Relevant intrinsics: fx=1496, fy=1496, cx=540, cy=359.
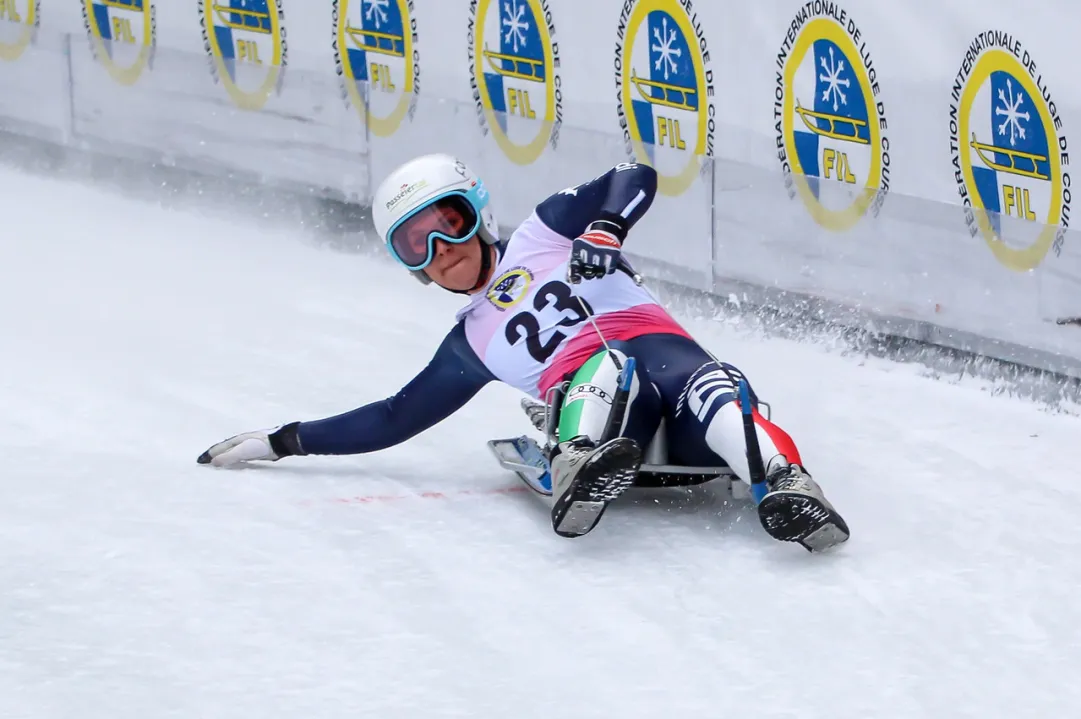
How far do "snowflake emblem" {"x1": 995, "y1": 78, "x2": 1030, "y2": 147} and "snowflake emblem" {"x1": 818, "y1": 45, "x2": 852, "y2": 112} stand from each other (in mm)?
671

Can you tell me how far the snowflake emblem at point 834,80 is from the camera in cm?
543

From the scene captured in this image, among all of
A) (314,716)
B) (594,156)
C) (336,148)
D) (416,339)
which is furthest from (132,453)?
(336,148)

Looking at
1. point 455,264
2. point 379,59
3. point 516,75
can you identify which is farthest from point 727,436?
point 379,59

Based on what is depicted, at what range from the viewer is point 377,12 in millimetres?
7332

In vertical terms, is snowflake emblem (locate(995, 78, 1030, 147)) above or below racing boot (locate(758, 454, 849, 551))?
above

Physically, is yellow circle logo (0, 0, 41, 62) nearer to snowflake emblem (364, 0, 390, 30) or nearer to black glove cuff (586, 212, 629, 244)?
snowflake emblem (364, 0, 390, 30)

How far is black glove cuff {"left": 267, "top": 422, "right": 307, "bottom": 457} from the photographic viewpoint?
14.6ft

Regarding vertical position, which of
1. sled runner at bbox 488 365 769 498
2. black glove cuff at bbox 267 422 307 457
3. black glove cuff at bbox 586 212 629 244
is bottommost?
black glove cuff at bbox 267 422 307 457

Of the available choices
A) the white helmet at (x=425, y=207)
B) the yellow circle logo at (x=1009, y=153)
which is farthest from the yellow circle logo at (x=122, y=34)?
the yellow circle logo at (x=1009, y=153)

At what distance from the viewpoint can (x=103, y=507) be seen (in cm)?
424

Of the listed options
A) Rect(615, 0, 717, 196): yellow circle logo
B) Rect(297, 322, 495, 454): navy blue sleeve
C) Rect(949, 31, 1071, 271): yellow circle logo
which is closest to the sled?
Rect(297, 322, 495, 454): navy blue sleeve

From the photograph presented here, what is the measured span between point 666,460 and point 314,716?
1.35 m

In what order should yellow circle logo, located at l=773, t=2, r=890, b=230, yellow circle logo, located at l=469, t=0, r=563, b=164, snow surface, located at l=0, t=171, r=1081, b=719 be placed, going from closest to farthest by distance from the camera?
snow surface, located at l=0, t=171, r=1081, b=719
yellow circle logo, located at l=773, t=2, r=890, b=230
yellow circle logo, located at l=469, t=0, r=563, b=164

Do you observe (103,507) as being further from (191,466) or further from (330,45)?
(330,45)
